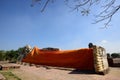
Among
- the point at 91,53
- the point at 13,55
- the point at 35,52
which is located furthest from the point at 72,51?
the point at 13,55

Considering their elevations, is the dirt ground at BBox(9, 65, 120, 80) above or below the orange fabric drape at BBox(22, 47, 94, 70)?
below

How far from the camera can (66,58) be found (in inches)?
483

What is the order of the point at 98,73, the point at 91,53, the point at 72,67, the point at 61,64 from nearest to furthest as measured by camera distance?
the point at 98,73
the point at 91,53
the point at 72,67
the point at 61,64

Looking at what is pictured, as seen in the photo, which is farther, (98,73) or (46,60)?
(46,60)

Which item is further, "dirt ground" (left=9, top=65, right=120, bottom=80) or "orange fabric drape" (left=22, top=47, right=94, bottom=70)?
"orange fabric drape" (left=22, top=47, right=94, bottom=70)

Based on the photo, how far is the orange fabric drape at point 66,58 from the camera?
415 inches

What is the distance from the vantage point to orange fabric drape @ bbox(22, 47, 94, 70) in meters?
10.5

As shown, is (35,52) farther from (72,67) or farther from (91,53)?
(91,53)

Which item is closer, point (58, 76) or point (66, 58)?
point (58, 76)

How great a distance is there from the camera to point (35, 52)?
1512 cm

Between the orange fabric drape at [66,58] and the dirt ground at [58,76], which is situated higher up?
the orange fabric drape at [66,58]

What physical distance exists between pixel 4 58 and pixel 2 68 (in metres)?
12.9

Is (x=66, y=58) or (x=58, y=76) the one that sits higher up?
(x=66, y=58)

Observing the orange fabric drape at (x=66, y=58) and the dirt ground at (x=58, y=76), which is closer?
the dirt ground at (x=58, y=76)
